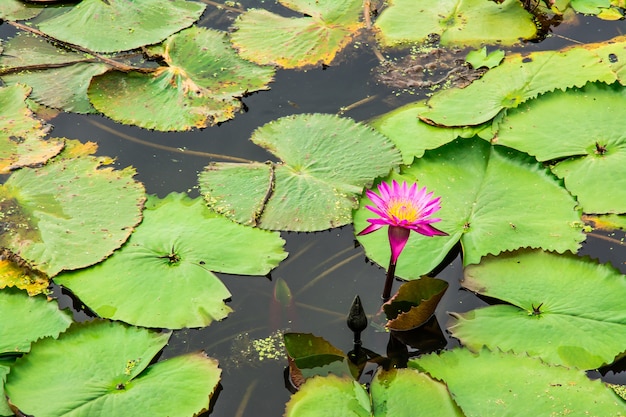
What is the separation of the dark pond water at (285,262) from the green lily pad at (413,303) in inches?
3.9

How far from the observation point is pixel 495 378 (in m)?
2.51

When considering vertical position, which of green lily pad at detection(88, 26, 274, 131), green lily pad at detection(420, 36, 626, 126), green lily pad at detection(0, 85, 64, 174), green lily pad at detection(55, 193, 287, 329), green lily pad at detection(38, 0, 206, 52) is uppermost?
green lily pad at detection(420, 36, 626, 126)

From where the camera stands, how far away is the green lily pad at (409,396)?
240cm

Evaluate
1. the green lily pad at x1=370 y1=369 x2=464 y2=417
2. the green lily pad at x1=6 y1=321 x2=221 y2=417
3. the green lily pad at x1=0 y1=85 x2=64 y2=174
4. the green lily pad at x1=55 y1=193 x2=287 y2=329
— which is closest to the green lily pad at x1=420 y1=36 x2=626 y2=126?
the green lily pad at x1=55 y1=193 x2=287 y2=329

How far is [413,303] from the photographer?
2822 millimetres

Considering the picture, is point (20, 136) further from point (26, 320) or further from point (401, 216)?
point (401, 216)

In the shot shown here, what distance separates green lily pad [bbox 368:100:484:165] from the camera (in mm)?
3553

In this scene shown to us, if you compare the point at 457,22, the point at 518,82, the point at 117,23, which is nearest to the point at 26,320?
the point at 117,23

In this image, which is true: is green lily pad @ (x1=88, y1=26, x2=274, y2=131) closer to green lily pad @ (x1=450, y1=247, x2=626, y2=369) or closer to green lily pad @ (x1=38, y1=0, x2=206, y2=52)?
green lily pad @ (x1=38, y1=0, x2=206, y2=52)

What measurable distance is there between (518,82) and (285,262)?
5.44 feet

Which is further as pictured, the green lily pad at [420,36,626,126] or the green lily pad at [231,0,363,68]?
the green lily pad at [231,0,363,68]

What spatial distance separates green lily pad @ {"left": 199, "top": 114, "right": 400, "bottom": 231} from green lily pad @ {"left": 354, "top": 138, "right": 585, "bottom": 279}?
171mm

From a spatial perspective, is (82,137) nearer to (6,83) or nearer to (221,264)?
(6,83)

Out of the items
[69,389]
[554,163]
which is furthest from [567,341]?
[69,389]
